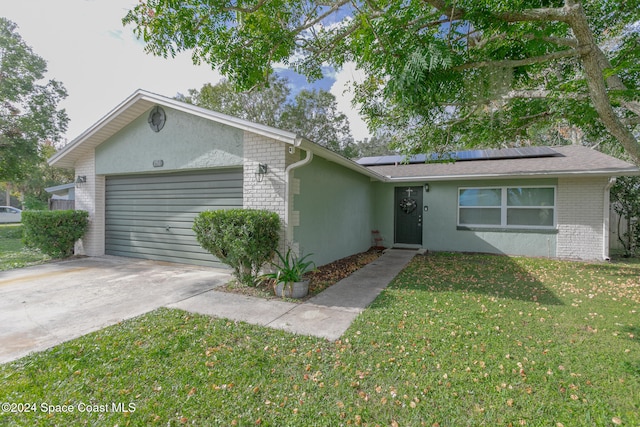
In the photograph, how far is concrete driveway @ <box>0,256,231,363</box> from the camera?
132 inches

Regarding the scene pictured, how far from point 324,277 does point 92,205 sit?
7.18 m

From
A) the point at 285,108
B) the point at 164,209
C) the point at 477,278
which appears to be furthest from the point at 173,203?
the point at 285,108

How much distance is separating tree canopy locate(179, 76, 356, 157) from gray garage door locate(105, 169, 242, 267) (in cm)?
1386

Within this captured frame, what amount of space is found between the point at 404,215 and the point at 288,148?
6481 millimetres

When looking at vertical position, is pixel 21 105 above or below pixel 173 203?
above

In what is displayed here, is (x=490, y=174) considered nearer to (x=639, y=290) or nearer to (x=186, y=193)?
(x=639, y=290)

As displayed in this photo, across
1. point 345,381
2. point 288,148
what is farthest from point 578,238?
point 345,381

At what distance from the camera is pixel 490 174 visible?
29.1 feet

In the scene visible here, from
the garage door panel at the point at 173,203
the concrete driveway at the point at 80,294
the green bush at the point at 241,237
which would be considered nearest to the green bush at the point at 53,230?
the concrete driveway at the point at 80,294

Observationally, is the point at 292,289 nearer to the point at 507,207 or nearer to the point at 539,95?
the point at 539,95

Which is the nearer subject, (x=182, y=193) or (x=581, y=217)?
(x=182, y=193)

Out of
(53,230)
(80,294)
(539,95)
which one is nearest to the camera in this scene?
(80,294)

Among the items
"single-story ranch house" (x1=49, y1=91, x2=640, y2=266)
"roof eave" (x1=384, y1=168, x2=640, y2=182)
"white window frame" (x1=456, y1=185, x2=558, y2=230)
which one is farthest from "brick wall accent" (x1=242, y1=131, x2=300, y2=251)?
"white window frame" (x1=456, y1=185, x2=558, y2=230)

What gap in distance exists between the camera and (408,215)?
10711 mm
